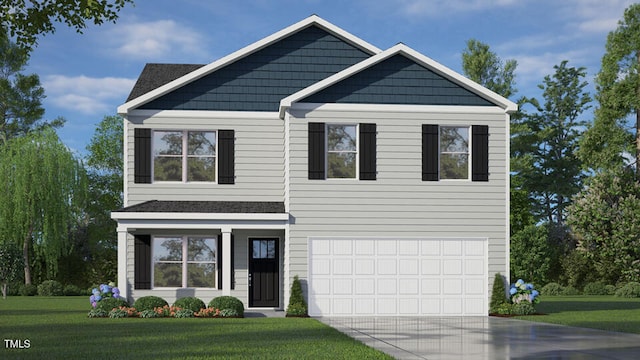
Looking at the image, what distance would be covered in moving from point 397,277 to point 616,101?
62.0 ft

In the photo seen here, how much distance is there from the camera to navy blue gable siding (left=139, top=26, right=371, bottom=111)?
2470cm

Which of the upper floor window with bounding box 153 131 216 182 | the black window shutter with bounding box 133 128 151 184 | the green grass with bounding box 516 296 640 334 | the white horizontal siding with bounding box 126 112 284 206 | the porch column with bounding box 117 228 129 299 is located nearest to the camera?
the green grass with bounding box 516 296 640 334

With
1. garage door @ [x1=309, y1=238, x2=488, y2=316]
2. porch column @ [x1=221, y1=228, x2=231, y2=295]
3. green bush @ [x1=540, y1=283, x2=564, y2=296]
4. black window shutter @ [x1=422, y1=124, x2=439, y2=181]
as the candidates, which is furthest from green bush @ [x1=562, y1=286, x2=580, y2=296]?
porch column @ [x1=221, y1=228, x2=231, y2=295]

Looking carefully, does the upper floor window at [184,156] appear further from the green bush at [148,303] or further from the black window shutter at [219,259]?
the green bush at [148,303]

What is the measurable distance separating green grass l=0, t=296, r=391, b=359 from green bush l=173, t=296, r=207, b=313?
1.03m

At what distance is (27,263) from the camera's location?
40.4 m

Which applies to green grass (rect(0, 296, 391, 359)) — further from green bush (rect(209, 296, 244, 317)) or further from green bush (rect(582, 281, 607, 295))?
green bush (rect(582, 281, 607, 295))

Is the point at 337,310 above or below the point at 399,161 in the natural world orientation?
below

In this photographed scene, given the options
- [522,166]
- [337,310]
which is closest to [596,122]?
[522,166]

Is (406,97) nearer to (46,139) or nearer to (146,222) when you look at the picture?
(146,222)

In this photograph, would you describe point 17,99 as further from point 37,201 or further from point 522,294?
point 522,294

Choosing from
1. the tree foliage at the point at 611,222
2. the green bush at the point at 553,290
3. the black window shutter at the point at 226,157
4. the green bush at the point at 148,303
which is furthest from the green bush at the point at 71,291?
the tree foliage at the point at 611,222

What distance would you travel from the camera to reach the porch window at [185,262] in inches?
947

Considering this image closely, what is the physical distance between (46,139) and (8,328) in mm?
25135
